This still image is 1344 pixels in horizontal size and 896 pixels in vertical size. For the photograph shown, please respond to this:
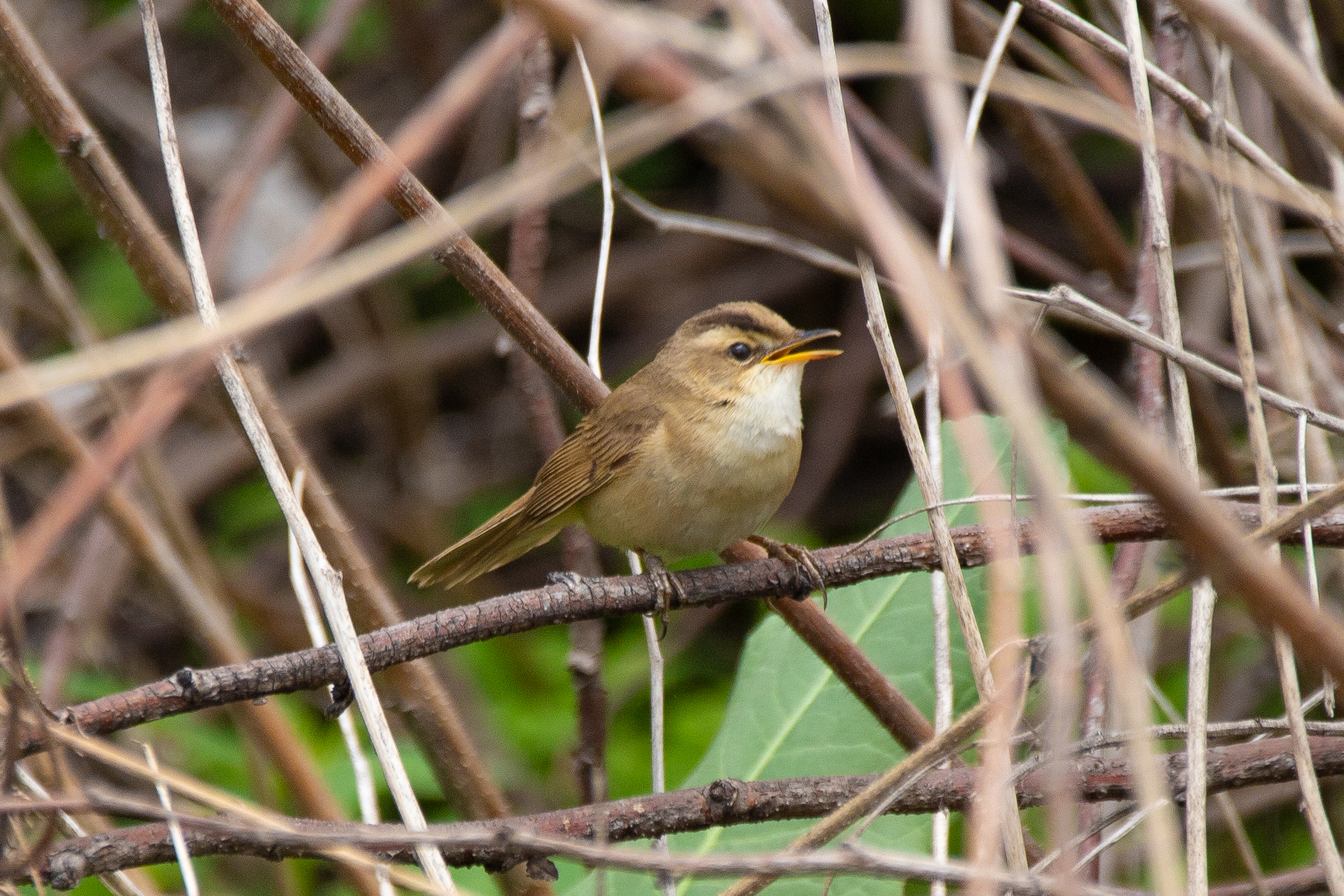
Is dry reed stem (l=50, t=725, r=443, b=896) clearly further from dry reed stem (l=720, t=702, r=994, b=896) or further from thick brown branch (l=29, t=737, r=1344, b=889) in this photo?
dry reed stem (l=720, t=702, r=994, b=896)

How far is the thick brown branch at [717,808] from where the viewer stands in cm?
166

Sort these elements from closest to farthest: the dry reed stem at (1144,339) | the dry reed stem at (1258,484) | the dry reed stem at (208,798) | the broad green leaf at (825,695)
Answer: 1. the dry reed stem at (208,798)
2. the dry reed stem at (1258,484)
3. the dry reed stem at (1144,339)
4. the broad green leaf at (825,695)

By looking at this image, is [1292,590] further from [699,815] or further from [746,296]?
[746,296]

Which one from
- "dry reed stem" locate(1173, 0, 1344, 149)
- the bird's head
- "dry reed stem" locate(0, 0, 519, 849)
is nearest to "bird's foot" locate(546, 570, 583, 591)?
"dry reed stem" locate(0, 0, 519, 849)

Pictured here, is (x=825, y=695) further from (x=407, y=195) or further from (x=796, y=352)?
(x=407, y=195)

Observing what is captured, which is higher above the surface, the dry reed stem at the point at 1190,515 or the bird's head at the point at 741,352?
the bird's head at the point at 741,352

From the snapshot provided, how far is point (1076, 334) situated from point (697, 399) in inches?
99.0

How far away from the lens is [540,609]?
6.61 ft

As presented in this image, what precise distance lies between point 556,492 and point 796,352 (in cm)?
79

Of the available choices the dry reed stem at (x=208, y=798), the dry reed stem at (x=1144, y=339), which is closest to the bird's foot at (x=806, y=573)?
the dry reed stem at (x=1144, y=339)

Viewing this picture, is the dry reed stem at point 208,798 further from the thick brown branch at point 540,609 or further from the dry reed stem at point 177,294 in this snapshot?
the dry reed stem at point 177,294

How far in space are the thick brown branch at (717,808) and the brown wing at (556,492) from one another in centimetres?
144

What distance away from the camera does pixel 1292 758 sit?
188 centimetres

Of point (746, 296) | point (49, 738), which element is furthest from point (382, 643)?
point (746, 296)
